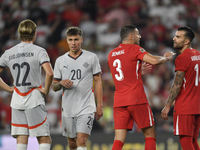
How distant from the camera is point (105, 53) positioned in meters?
13.0

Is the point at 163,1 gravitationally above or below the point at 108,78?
above

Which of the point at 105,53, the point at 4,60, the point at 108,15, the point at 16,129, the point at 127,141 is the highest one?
the point at 108,15

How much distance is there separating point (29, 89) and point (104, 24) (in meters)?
8.33

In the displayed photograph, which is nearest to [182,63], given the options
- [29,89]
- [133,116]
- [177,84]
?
[177,84]

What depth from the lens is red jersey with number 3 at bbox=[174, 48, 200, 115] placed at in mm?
5867

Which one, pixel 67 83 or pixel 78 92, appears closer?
pixel 67 83

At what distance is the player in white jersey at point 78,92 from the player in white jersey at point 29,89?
1.69ft

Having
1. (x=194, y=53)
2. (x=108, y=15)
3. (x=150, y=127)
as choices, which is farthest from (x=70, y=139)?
(x=108, y=15)

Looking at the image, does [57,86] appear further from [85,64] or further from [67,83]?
[85,64]

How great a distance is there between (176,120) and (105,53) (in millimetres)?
7272

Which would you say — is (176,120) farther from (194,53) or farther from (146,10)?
(146,10)

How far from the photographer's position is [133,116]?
19.5 feet

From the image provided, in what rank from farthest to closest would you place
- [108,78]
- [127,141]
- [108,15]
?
[108,15], [108,78], [127,141]

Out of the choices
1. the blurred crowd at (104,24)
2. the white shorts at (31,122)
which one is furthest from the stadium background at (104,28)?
the white shorts at (31,122)
